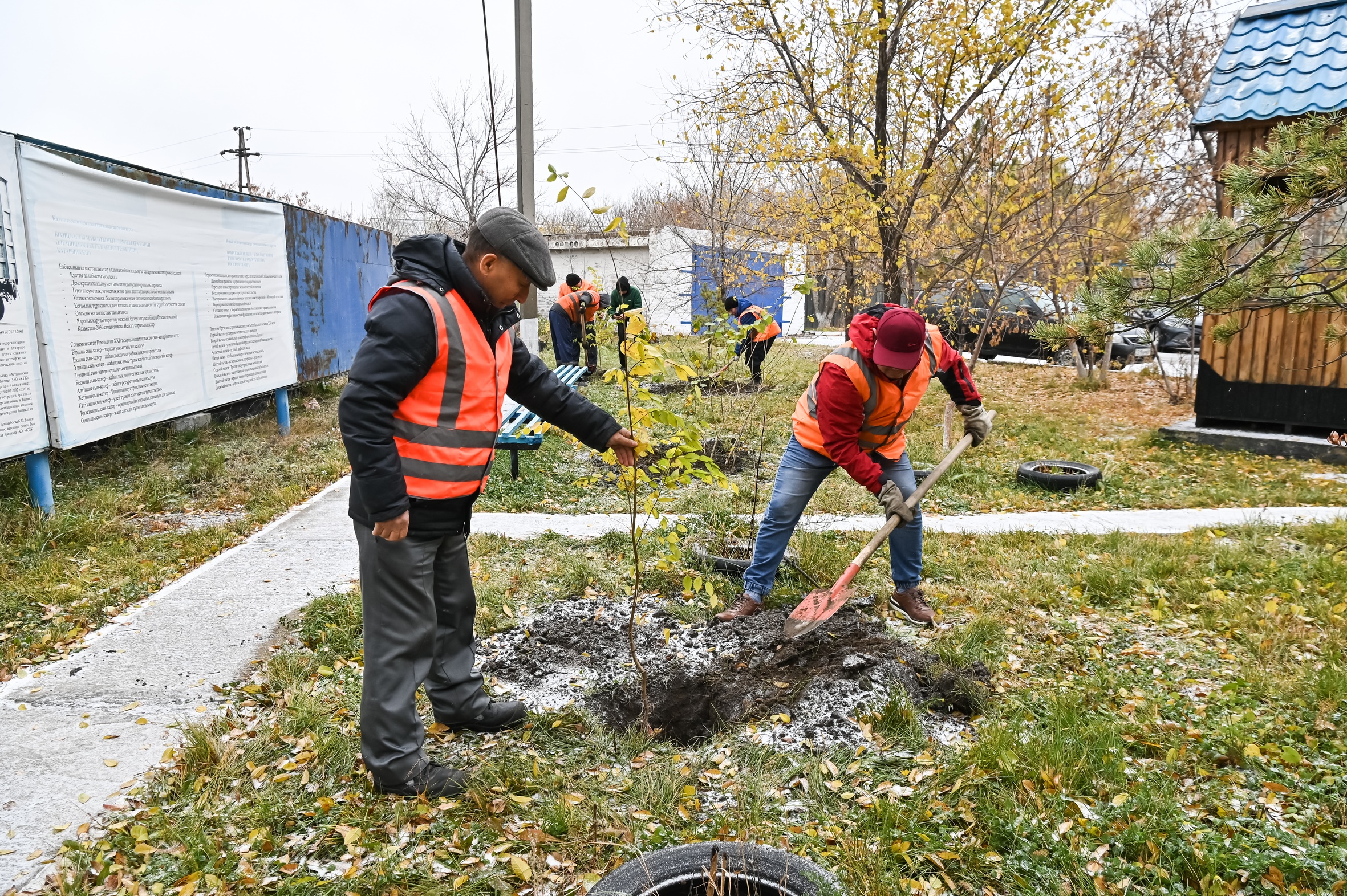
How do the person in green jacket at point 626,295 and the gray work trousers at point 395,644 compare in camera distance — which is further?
the person in green jacket at point 626,295

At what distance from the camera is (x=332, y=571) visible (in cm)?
484

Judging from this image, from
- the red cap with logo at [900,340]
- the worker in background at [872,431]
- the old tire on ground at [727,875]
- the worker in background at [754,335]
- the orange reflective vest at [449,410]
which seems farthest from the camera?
the worker in background at [754,335]

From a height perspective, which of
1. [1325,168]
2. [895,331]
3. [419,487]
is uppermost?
[1325,168]

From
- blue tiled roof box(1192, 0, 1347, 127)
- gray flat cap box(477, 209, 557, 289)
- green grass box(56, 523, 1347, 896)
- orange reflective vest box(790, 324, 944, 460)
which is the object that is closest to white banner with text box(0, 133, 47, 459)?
green grass box(56, 523, 1347, 896)

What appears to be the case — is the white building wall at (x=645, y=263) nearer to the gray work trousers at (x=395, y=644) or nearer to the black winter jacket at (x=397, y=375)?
the black winter jacket at (x=397, y=375)

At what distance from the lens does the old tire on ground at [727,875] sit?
2.06 m

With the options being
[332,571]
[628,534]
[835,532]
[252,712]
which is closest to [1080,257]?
[835,532]

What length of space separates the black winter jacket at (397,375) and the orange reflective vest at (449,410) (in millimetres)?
37

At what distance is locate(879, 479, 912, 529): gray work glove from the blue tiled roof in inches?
267

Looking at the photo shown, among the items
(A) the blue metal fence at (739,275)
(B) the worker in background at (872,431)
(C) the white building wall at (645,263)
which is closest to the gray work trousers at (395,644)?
(B) the worker in background at (872,431)

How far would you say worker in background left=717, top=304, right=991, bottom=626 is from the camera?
3932 mm

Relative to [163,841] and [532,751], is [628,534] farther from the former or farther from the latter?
[163,841]

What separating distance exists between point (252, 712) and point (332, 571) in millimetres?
1600

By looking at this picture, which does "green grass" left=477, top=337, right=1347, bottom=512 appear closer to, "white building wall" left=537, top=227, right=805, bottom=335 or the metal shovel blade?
the metal shovel blade
